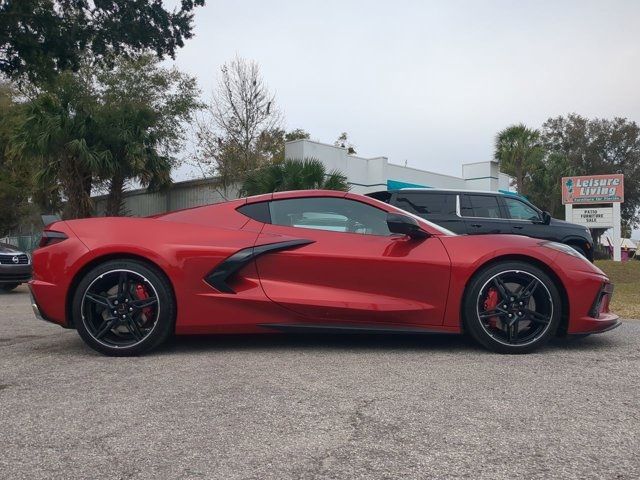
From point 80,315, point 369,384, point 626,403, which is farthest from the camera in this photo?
point 80,315

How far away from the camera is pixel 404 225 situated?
14.3 feet

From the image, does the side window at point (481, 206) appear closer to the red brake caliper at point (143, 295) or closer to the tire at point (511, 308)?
the tire at point (511, 308)

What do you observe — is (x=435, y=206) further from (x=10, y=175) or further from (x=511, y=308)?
(x=10, y=175)

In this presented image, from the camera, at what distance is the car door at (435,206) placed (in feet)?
31.3

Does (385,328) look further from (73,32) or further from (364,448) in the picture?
(73,32)

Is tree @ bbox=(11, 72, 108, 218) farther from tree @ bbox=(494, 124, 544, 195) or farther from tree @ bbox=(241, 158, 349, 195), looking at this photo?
tree @ bbox=(494, 124, 544, 195)

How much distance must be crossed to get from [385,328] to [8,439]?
258 cm

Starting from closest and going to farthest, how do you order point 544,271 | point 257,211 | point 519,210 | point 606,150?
point 544,271 → point 257,211 → point 519,210 → point 606,150

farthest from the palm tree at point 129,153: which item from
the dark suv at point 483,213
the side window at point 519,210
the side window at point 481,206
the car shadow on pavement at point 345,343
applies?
the car shadow on pavement at point 345,343

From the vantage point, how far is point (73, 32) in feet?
47.3

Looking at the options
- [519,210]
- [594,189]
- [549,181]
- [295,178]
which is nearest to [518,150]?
[594,189]

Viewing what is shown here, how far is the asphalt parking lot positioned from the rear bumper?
9133 millimetres

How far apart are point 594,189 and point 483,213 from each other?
20.2 meters

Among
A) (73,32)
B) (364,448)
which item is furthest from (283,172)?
(364,448)
